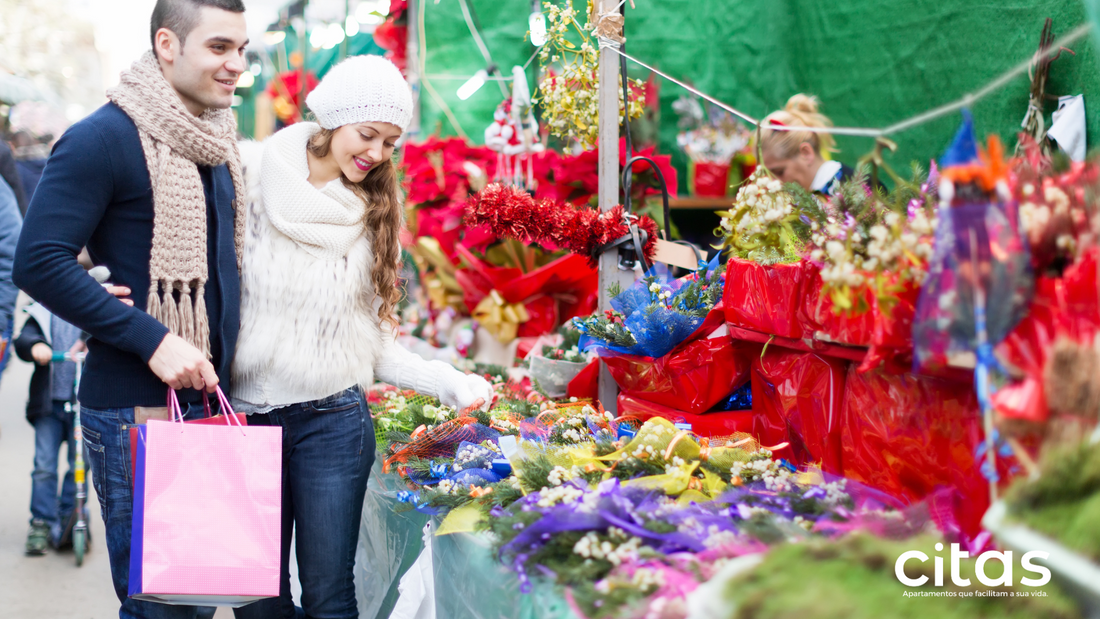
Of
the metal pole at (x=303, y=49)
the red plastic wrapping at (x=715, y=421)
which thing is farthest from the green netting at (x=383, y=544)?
the metal pole at (x=303, y=49)

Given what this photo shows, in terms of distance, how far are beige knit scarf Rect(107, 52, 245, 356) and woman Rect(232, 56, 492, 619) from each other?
0.17m

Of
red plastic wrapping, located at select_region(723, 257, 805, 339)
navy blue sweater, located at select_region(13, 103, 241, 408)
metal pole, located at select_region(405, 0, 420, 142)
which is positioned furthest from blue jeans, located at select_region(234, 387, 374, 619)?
metal pole, located at select_region(405, 0, 420, 142)

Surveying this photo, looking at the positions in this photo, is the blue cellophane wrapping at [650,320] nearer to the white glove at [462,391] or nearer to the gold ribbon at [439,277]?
the white glove at [462,391]

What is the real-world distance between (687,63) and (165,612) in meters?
3.21

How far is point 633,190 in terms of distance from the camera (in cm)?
321

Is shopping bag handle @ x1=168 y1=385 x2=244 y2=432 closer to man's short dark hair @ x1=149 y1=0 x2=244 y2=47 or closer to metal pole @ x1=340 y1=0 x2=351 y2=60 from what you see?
man's short dark hair @ x1=149 y1=0 x2=244 y2=47

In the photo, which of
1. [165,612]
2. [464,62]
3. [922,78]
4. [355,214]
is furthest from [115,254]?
[464,62]

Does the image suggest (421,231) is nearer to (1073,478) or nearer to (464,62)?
(464,62)

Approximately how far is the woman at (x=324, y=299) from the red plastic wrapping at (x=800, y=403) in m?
0.70

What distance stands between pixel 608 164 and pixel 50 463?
3.09 m

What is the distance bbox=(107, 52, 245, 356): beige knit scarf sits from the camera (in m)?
1.65

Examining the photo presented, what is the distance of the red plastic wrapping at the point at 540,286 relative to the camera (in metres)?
3.31

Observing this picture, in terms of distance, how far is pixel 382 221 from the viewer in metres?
2.03

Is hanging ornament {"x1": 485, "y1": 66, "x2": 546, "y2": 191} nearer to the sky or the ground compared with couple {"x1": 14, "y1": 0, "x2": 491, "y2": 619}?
nearer to the sky
